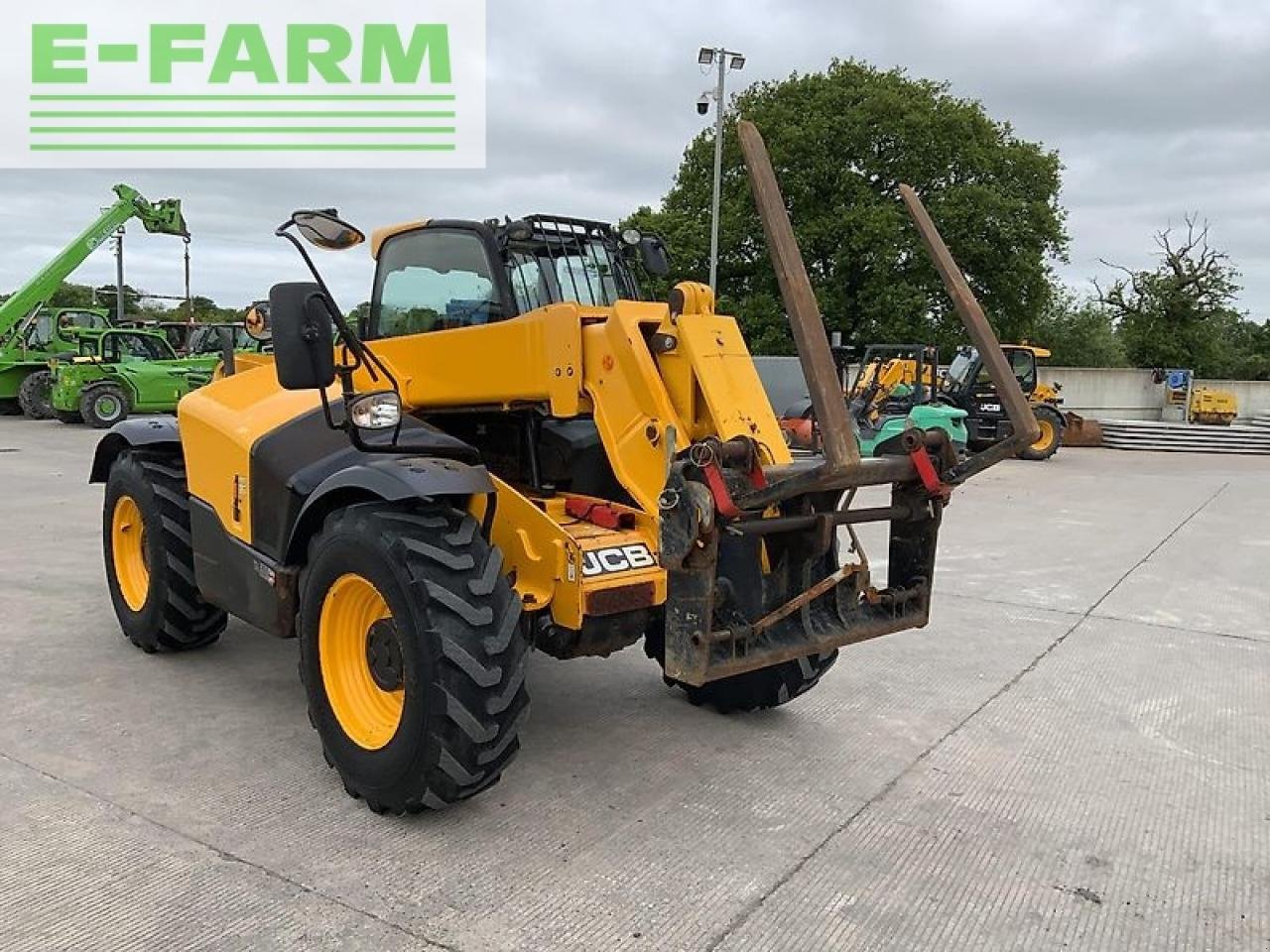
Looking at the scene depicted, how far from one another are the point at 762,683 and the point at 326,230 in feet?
8.38

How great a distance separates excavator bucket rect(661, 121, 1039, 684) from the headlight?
3.88 feet

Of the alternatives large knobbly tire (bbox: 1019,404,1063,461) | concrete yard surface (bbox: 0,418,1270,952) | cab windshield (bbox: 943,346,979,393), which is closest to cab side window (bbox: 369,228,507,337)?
concrete yard surface (bbox: 0,418,1270,952)

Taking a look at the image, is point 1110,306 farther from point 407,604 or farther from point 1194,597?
point 407,604

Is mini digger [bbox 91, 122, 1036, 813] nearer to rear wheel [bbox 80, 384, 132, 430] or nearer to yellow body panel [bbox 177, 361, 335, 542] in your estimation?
yellow body panel [bbox 177, 361, 335, 542]

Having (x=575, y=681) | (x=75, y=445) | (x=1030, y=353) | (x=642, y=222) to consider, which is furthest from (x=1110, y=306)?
(x=575, y=681)

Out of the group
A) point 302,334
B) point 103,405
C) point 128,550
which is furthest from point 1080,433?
point 302,334

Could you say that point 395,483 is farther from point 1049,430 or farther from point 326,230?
point 1049,430

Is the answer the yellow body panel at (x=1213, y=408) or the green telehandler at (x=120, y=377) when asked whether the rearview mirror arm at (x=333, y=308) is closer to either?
the green telehandler at (x=120, y=377)

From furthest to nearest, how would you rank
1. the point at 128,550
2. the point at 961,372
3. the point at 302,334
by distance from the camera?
the point at 961,372 < the point at 128,550 < the point at 302,334

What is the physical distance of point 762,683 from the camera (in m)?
4.45

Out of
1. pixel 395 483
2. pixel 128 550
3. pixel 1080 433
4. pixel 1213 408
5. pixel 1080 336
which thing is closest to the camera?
pixel 395 483

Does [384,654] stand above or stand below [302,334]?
below

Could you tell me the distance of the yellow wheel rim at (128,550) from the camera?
5539mm

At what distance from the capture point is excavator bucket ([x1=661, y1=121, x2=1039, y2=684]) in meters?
3.13
